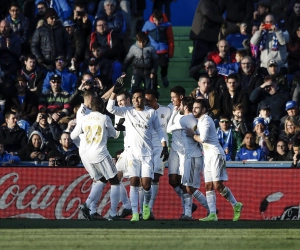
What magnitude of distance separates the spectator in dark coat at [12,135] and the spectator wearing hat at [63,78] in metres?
1.54

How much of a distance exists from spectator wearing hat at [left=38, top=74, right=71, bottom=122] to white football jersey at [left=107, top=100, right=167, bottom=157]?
471 cm

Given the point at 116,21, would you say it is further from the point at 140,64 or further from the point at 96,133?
the point at 96,133

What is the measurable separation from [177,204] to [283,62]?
481 cm

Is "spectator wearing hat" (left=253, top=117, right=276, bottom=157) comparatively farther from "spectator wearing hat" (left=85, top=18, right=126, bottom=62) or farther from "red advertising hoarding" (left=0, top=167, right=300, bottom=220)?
"spectator wearing hat" (left=85, top=18, right=126, bottom=62)

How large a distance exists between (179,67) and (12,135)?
16.0 ft

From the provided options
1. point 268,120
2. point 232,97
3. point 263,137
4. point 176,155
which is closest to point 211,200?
point 176,155

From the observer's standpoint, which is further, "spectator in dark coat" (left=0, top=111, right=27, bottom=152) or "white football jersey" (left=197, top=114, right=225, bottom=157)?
"spectator in dark coat" (left=0, top=111, right=27, bottom=152)

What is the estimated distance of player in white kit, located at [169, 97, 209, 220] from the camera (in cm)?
1664

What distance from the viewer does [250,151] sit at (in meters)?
19.3

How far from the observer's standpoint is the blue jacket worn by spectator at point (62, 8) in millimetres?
23234

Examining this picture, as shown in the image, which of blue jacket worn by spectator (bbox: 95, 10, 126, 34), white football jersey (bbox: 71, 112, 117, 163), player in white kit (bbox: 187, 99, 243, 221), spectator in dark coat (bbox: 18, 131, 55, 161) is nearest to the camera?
white football jersey (bbox: 71, 112, 117, 163)

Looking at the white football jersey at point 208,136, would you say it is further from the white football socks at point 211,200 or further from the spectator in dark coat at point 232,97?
the spectator in dark coat at point 232,97

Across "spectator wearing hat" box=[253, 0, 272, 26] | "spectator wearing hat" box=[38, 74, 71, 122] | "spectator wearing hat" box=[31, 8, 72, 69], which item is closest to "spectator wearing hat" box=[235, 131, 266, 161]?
"spectator wearing hat" box=[38, 74, 71, 122]

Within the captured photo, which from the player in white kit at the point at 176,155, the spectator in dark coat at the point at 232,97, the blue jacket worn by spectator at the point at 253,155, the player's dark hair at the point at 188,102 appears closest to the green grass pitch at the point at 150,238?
the player in white kit at the point at 176,155
